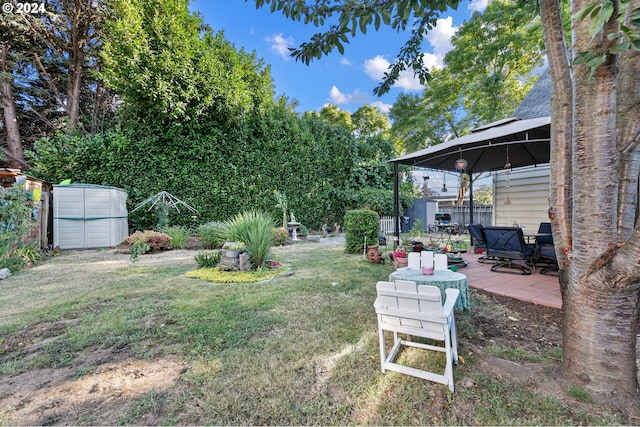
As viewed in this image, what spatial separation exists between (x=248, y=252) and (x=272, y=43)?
370 inches

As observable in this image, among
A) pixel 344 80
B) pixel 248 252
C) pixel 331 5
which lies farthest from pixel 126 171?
pixel 344 80

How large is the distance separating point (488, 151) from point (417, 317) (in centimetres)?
674

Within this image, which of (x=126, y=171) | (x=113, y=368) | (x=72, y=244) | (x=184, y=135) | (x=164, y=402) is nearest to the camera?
(x=164, y=402)

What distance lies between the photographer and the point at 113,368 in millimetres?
2188

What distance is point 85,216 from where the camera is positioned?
7.90 m

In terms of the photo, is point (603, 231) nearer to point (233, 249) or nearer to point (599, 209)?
point (599, 209)

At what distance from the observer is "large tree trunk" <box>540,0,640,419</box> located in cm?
165

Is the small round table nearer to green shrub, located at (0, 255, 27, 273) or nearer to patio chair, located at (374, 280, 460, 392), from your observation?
patio chair, located at (374, 280, 460, 392)

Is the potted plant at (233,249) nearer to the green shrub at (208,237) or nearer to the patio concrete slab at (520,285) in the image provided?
the green shrub at (208,237)

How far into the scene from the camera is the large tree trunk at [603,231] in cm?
165

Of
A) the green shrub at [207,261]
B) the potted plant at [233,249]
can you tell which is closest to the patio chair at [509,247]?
the potted plant at [233,249]

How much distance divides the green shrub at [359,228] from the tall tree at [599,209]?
4.98m

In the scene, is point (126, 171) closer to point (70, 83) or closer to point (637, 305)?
point (70, 83)

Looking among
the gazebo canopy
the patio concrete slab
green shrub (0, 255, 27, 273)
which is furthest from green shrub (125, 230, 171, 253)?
the patio concrete slab
